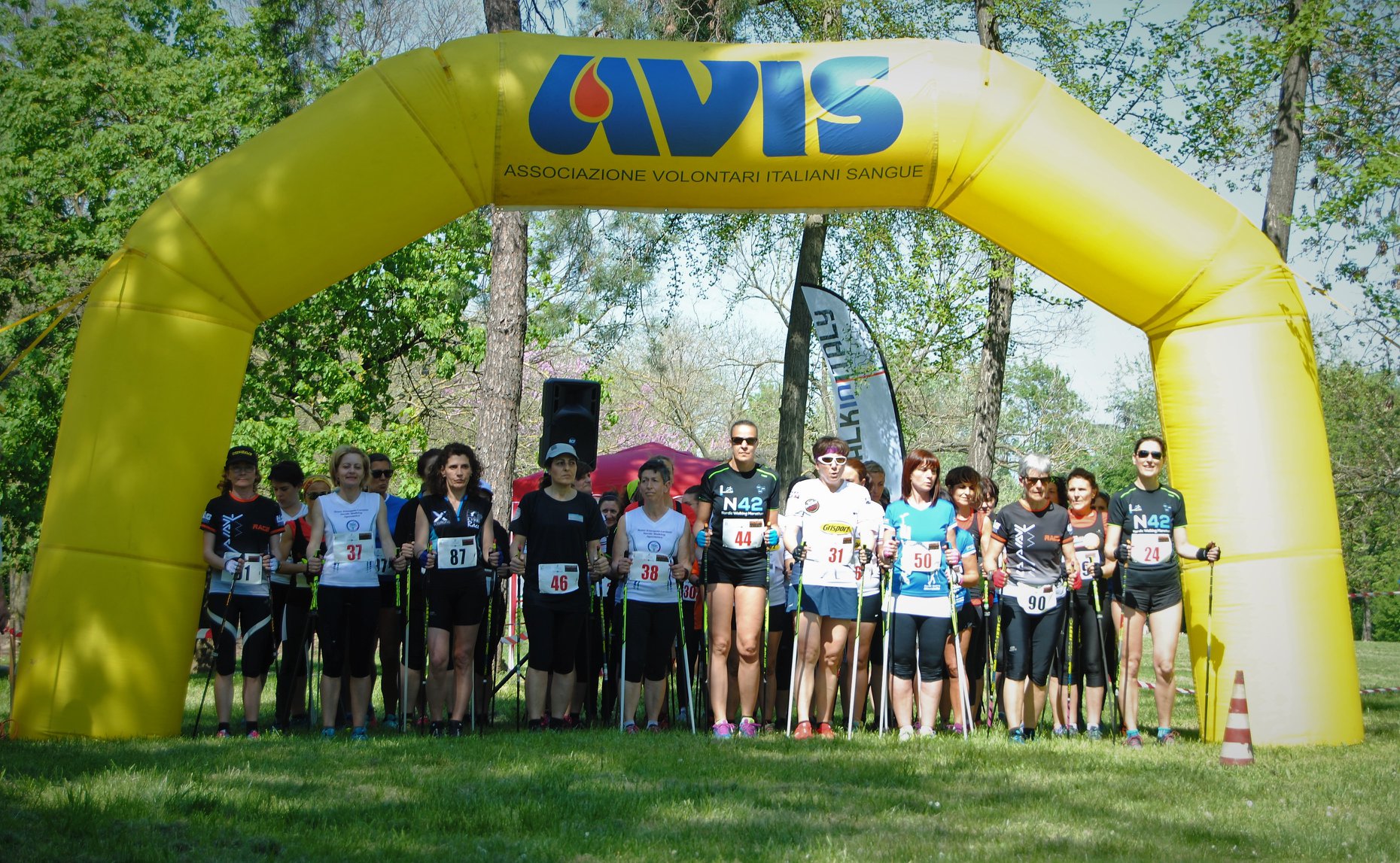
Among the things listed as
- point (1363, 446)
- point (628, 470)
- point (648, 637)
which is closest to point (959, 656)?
point (648, 637)

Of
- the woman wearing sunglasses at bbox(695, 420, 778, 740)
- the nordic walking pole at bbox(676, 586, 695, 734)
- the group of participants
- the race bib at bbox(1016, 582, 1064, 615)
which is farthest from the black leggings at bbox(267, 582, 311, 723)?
the race bib at bbox(1016, 582, 1064, 615)

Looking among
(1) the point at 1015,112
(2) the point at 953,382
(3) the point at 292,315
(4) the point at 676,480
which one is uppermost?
(2) the point at 953,382

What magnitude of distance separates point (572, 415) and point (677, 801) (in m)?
5.37

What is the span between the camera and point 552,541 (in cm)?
854

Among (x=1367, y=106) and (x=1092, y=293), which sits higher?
(x=1367, y=106)

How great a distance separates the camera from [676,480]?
17.9m

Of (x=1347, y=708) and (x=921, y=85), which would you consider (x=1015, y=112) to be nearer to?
(x=921, y=85)

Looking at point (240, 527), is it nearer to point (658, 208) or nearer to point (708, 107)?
point (658, 208)

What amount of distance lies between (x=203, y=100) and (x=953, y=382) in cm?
2340

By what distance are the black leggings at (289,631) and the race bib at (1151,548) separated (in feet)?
18.8

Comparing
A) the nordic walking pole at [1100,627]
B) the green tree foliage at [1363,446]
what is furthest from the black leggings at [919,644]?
the green tree foliage at [1363,446]

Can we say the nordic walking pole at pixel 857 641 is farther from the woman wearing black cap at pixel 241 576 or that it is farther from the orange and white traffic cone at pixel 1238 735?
the woman wearing black cap at pixel 241 576

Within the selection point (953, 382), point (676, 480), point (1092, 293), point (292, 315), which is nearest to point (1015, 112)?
point (1092, 293)

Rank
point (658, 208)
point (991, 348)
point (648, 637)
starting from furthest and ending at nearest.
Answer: point (991, 348)
point (658, 208)
point (648, 637)
